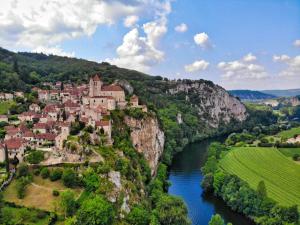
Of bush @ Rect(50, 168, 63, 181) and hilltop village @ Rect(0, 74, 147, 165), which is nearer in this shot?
bush @ Rect(50, 168, 63, 181)

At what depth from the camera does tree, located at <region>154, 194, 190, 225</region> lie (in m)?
54.5

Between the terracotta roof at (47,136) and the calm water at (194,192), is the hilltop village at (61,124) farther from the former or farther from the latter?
the calm water at (194,192)

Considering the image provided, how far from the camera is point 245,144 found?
123188 millimetres

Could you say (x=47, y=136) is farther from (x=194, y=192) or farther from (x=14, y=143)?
(x=194, y=192)

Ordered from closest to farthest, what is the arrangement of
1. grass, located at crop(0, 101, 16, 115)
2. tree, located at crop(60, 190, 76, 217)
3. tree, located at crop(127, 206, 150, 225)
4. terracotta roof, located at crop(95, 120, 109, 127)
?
tree, located at crop(60, 190, 76, 217)
tree, located at crop(127, 206, 150, 225)
terracotta roof, located at crop(95, 120, 109, 127)
grass, located at crop(0, 101, 16, 115)

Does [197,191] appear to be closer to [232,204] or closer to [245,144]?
[232,204]

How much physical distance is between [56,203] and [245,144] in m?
87.8

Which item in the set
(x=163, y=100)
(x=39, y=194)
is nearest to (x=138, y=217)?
(x=39, y=194)

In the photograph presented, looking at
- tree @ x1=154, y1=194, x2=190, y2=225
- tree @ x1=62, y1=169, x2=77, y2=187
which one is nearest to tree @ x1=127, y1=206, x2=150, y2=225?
tree @ x1=154, y1=194, x2=190, y2=225

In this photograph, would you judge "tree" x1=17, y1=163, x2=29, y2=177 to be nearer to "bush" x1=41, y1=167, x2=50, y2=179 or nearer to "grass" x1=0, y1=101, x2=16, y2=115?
"bush" x1=41, y1=167, x2=50, y2=179

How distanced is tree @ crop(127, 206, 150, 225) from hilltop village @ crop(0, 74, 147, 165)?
12.4 meters

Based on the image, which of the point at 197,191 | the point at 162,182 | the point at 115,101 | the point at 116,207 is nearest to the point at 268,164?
the point at 197,191

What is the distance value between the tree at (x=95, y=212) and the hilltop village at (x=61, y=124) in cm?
1115

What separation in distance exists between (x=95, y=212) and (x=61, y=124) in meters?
23.6
